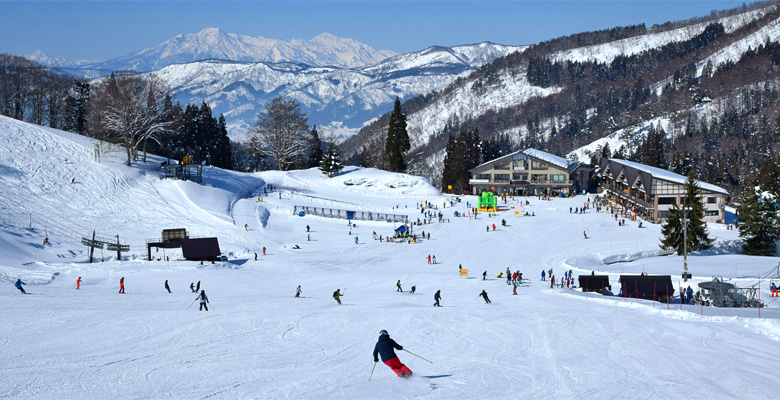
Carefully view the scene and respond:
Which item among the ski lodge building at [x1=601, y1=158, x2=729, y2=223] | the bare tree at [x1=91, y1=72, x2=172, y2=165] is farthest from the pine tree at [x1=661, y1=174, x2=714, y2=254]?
the bare tree at [x1=91, y1=72, x2=172, y2=165]

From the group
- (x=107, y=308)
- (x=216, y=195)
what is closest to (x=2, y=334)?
(x=107, y=308)

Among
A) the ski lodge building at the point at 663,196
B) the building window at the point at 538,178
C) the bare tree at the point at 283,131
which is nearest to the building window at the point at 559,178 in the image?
the building window at the point at 538,178

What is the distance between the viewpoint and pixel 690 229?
164ft

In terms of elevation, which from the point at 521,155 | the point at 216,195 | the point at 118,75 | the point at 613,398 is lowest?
the point at 613,398

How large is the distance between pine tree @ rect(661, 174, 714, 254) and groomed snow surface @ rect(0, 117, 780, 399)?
2622 mm

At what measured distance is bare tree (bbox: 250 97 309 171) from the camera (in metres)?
87.2

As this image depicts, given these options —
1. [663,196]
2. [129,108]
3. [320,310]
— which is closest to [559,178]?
[663,196]

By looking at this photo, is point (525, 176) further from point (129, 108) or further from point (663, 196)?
point (129, 108)

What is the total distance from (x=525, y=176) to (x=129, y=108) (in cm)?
5668

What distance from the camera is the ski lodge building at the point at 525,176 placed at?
289 ft

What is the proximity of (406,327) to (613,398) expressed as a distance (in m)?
9.85

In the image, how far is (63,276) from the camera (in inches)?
1372

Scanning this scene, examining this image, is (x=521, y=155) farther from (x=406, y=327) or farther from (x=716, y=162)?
(x=406, y=327)

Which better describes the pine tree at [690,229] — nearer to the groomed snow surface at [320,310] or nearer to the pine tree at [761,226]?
the groomed snow surface at [320,310]
